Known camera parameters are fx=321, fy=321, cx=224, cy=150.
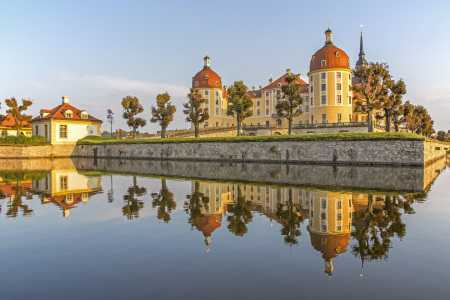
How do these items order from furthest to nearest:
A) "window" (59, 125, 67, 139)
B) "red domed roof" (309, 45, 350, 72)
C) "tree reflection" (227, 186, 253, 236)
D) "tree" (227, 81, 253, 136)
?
1. "red domed roof" (309, 45, 350, 72)
2. "window" (59, 125, 67, 139)
3. "tree" (227, 81, 253, 136)
4. "tree reflection" (227, 186, 253, 236)

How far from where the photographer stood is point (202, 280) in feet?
18.2

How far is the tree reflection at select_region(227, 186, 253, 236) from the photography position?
880 centimetres

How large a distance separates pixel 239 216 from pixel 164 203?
3726mm

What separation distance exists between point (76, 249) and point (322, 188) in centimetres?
1169

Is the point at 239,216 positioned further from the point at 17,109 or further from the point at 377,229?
the point at 17,109

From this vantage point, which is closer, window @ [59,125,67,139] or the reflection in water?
the reflection in water

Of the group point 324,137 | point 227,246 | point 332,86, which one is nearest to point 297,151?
point 324,137

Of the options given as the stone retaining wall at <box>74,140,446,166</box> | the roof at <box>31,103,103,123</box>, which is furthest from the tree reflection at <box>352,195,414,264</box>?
the roof at <box>31,103,103,123</box>

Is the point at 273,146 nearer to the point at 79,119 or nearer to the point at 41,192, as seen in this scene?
the point at 41,192

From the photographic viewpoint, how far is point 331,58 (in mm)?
54875

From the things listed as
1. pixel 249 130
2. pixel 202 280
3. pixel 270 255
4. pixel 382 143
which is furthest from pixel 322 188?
pixel 249 130

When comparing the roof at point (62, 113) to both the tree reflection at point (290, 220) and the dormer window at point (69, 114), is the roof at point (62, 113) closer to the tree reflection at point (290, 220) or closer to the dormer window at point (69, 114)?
the dormer window at point (69, 114)

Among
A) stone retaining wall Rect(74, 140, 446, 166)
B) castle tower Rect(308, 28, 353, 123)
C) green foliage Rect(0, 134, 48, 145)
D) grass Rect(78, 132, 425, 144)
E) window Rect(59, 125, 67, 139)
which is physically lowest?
stone retaining wall Rect(74, 140, 446, 166)

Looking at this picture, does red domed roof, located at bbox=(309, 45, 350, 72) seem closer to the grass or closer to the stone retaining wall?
the stone retaining wall
